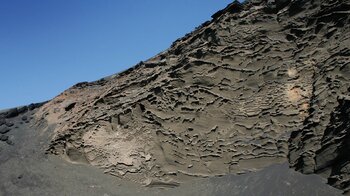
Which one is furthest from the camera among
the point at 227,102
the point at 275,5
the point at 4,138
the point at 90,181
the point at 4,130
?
the point at 4,130

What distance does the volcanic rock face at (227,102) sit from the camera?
443 inches

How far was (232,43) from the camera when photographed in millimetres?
13180

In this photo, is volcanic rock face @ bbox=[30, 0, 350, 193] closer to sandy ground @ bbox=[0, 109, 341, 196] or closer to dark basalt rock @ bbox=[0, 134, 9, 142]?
sandy ground @ bbox=[0, 109, 341, 196]

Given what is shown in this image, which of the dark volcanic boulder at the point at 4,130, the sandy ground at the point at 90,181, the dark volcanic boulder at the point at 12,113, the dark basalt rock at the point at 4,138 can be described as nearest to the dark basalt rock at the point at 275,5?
the sandy ground at the point at 90,181

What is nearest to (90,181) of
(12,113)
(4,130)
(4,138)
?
(4,138)

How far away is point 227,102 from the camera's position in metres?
12.6

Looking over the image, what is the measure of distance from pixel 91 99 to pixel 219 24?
4940 mm

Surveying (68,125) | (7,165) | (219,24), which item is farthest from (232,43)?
(7,165)

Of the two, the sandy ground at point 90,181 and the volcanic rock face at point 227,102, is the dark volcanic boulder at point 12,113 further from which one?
the sandy ground at point 90,181

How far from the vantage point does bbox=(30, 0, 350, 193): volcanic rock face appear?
1124cm

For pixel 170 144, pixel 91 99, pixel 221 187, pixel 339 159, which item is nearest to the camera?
pixel 339 159

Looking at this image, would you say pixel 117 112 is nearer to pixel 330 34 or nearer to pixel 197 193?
→ pixel 197 193

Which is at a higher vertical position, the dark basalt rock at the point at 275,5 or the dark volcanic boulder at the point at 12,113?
the dark basalt rock at the point at 275,5

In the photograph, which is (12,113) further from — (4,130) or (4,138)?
(4,138)
